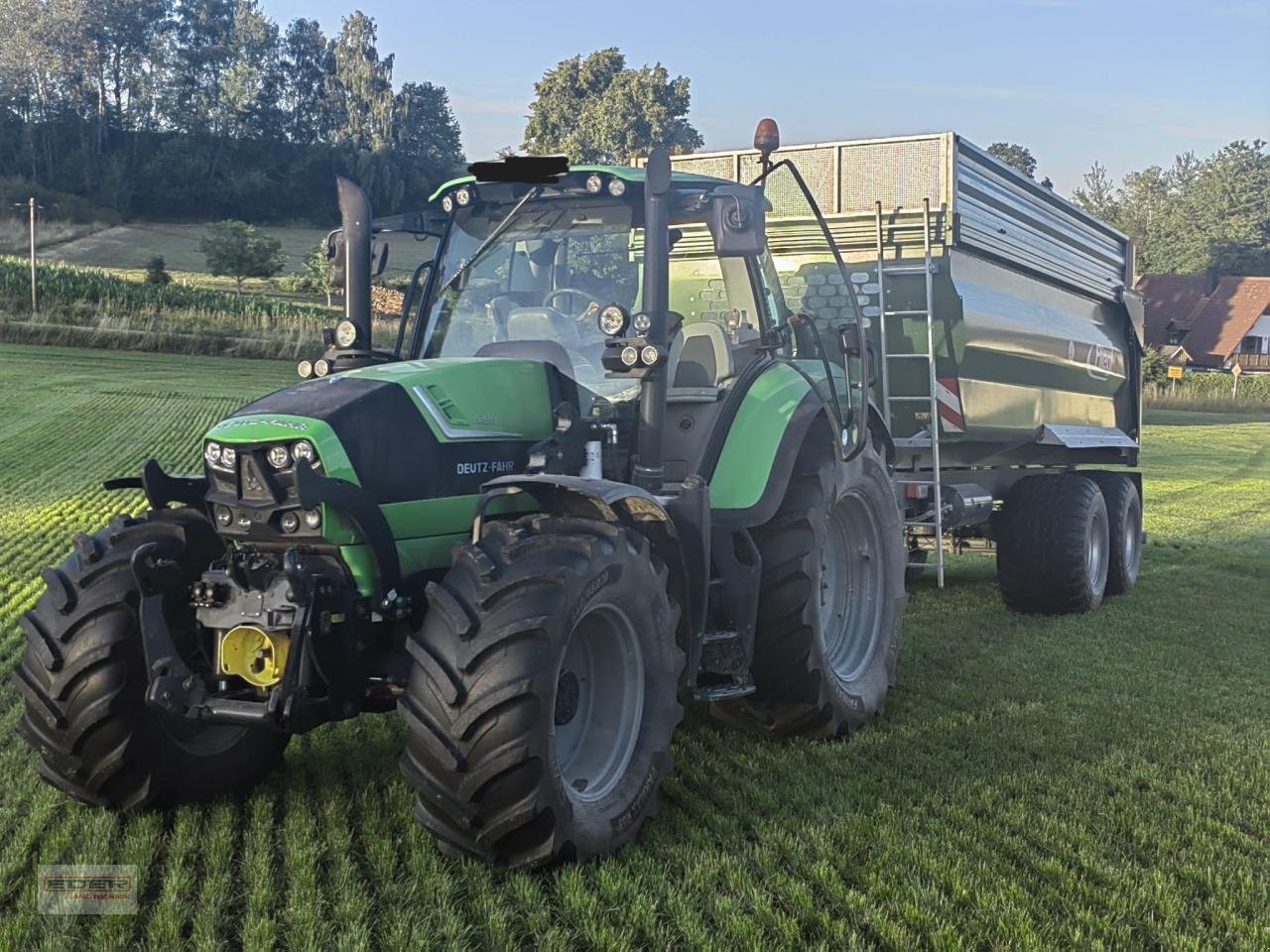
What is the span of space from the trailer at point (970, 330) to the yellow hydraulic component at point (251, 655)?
3951 millimetres

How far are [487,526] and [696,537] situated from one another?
94cm

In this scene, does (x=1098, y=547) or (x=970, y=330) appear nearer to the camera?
(x=970, y=330)

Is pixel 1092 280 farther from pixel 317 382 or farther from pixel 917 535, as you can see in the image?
pixel 317 382

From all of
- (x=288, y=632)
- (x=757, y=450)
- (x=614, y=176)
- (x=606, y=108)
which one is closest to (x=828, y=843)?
(x=757, y=450)

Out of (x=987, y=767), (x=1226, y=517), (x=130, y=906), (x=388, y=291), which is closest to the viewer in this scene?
(x=130, y=906)

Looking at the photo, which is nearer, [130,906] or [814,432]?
[130,906]

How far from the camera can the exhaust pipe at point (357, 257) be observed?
17.8 feet

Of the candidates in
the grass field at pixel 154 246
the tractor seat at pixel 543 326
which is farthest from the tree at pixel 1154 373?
the tractor seat at pixel 543 326

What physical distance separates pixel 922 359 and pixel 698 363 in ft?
11.4

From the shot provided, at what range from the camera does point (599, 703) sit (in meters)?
4.75

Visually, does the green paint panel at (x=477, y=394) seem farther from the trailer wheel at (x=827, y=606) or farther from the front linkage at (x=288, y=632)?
the trailer wheel at (x=827, y=606)

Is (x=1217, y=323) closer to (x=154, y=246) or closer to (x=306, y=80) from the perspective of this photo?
(x=154, y=246)

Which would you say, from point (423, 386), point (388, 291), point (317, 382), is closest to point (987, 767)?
point (423, 386)

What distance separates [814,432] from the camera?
20.1 ft
